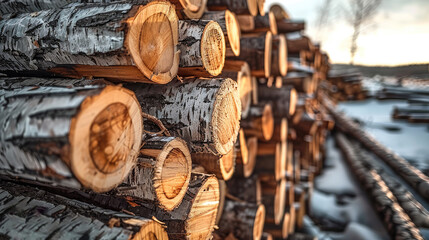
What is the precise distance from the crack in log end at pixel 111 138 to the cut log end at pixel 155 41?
0.24 m

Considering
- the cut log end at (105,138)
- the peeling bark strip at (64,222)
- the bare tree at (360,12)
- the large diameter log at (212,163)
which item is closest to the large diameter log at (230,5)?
the large diameter log at (212,163)

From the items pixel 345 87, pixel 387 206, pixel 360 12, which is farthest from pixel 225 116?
pixel 360 12

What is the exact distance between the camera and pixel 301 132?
173 inches

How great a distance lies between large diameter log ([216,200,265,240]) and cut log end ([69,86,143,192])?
49.5 inches

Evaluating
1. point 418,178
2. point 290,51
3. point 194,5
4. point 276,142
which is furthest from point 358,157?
point 194,5

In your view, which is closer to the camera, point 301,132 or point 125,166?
point 125,166

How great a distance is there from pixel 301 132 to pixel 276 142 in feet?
5.93

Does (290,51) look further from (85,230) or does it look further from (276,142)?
(85,230)

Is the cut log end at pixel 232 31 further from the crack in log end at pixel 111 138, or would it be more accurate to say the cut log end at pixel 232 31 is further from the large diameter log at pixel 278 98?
the large diameter log at pixel 278 98

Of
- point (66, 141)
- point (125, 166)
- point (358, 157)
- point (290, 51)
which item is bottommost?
point (358, 157)

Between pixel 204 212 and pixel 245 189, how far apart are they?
3.66ft

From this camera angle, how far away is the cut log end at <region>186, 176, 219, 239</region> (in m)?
1.20

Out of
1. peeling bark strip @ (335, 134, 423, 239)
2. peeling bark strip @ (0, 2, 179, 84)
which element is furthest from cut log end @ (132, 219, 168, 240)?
peeling bark strip @ (335, 134, 423, 239)

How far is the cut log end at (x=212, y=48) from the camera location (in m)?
1.28
